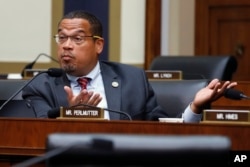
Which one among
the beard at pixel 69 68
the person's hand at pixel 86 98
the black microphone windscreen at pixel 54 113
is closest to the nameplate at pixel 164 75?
the beard at pixel 69 68

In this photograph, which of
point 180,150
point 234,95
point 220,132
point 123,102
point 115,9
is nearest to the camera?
point 180,150

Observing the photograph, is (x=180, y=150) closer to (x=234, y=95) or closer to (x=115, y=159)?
(x=115, y=159)

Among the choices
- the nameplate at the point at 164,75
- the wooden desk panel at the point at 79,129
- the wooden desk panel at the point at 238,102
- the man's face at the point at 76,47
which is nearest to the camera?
the wooden desk panel at the point at 79,129

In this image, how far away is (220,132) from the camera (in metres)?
3.30

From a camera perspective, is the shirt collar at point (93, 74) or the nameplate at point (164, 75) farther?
the nameplate at point (164, 75)

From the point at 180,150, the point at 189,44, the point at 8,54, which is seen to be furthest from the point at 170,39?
the point at 180,150

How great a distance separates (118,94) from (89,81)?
0.19 meters

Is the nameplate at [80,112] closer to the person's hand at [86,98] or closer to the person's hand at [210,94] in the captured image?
the person's hand at [86,98]

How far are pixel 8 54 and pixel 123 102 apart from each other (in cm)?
397

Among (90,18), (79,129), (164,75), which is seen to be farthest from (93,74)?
(79,129)

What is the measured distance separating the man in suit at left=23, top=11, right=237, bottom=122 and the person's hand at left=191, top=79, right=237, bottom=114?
35 centimetres

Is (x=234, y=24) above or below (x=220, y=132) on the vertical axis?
above

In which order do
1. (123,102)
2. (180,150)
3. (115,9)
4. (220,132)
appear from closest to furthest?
(180,150), (220,132), (123,102), (115,9)

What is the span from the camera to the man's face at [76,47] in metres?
4.43
